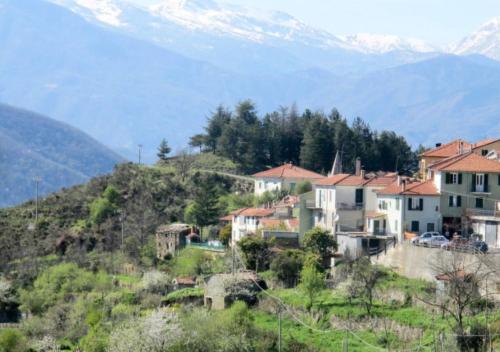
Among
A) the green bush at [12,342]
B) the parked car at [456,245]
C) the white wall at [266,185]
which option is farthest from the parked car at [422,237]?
the white wall at [266,185]

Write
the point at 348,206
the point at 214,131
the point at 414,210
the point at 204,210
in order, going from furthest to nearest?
the point at 214,131 → the point at 204,210 → the point at 348,206 → the point at 414,210

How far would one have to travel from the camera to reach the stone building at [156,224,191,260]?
260 feet

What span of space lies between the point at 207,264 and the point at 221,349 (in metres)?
22.8

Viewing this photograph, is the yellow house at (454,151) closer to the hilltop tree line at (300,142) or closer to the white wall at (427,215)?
the white wall at (427,215)

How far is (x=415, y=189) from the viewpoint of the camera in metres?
63.5

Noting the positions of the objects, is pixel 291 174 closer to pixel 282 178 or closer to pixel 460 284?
pixel 282 178

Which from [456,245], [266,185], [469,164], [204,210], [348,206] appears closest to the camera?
[456,245]

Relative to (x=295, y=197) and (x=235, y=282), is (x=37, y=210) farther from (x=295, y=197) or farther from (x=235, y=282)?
(x=235, y=282)

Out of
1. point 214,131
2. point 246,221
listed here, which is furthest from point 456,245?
point 214,131

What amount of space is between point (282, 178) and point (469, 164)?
27.2 meters

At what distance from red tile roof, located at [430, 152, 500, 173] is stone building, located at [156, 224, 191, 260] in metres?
21.9

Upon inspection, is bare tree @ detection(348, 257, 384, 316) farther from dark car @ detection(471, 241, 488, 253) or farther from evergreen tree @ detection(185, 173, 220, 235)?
evergreen tree @ detection(185, 173, 220, 235)

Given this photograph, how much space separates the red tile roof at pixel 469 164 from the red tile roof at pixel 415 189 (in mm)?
1127

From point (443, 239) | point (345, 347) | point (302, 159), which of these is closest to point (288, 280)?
point (443, 239)
